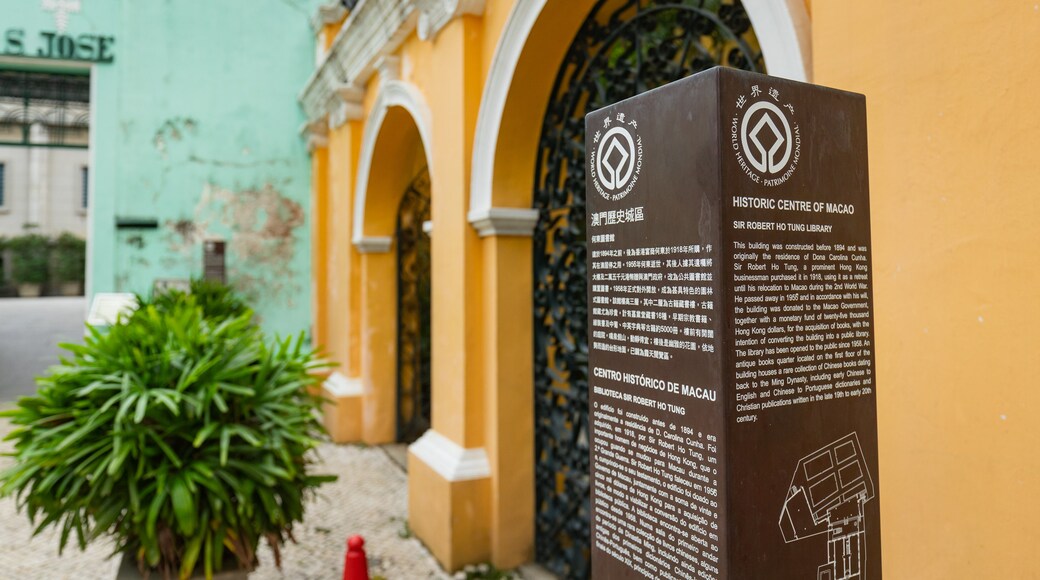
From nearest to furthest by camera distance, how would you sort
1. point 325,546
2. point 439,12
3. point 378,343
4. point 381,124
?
1. point 439,12
2. point 325,546
3. point 381,124
4. point 378,343

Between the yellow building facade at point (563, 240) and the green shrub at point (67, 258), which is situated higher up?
the green shrub at point (67, 258)

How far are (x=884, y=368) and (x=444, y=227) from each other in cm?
327

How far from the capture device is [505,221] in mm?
4191

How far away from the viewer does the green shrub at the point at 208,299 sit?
7.65 metres

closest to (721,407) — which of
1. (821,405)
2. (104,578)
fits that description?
(821,405)

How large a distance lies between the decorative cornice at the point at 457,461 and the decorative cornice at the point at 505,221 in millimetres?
1358

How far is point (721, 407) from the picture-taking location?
4.33 feet

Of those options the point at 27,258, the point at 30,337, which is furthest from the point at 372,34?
the point at 27,258

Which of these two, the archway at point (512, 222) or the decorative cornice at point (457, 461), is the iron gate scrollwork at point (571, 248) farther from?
the decorative cornice at point (457, 461)

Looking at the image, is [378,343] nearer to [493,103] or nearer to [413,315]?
[413,315]

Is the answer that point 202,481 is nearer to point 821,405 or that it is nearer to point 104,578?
point 104,578

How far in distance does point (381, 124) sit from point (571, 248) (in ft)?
10.0

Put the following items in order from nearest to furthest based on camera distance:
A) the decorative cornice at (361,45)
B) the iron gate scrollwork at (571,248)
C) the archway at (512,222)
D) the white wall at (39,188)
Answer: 1. the iron gate scrollwork at (571,248)
2. the archway at (512,222)
3. the decorative cornice at (361,45)
4. the white wall at (39,188)

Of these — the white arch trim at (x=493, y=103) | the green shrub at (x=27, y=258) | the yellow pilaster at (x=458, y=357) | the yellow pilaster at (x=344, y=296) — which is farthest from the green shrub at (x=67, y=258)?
the white arch trim at (x=493, y=103)
